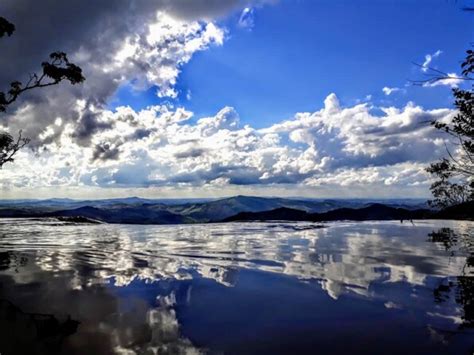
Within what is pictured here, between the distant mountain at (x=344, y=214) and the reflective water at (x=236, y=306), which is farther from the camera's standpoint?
the distant mountain at (x=344, y=214)

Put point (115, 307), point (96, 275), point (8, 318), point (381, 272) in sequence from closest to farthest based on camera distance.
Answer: point (8, 318) → point (115, 307) → point (96, 275) → point (381, 272)

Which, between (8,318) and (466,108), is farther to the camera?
(466,108)

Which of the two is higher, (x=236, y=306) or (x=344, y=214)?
(x=344, y=214)

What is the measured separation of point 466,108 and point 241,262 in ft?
54.0

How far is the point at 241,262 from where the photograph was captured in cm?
2525

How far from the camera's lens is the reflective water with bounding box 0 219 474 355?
10078 millimetres

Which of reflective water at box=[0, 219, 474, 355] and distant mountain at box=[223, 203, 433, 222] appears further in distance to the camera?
distant mountain at box=[223, 203, 433, 222]

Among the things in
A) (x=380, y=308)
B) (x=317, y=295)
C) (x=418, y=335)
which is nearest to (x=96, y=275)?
(x=317, y=295)

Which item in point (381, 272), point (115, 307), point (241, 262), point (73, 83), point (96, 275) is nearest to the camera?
point (115, 307)

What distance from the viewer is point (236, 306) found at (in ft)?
46.4

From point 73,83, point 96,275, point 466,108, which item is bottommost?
point 96,275

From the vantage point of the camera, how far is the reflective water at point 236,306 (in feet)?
33.1

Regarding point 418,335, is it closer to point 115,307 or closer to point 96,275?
point 115,307

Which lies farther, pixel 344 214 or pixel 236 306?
pixel 344 214
